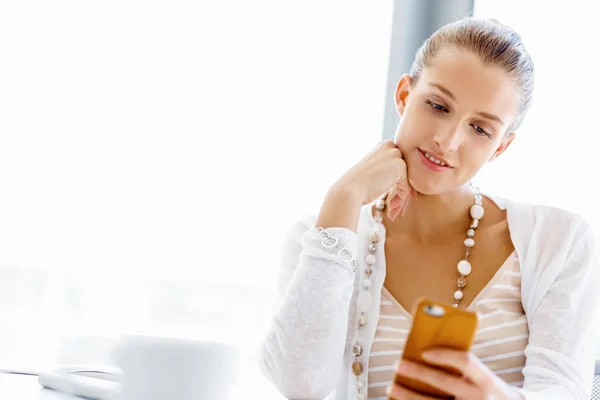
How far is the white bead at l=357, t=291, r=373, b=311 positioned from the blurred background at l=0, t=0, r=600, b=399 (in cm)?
62

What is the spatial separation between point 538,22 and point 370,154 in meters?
0.79

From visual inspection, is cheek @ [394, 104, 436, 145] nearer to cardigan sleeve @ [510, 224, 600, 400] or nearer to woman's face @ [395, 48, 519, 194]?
woman's face @ [395, 48, 519, 194]

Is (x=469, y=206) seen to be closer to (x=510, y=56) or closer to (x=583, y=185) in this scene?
(x=510, y=56)

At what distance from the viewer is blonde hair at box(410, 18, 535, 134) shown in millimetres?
1414

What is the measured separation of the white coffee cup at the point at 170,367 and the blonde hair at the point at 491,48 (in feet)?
2.51

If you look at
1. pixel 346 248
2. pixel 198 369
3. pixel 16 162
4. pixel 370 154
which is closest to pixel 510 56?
pixel 370 154

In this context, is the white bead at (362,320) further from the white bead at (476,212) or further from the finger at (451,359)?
the finger at (451,359)

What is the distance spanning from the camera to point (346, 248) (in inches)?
52.2

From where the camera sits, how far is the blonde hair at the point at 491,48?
4.64 ft

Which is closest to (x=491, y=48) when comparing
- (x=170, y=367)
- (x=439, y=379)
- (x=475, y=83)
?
(x=475, y=83)

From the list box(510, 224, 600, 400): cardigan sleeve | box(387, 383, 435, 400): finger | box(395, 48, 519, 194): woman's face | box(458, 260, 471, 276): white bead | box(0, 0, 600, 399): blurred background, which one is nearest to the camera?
box(387, 383, 435, 400): finger

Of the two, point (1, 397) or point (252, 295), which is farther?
point (252, 295)

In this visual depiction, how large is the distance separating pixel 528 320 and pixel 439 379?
571mm

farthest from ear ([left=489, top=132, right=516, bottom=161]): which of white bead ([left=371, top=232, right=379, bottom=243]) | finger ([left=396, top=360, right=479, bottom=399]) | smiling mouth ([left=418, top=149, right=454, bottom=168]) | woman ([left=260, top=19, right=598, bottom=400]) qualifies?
finger ([left=396, top=360, right=479, bottom=399])
